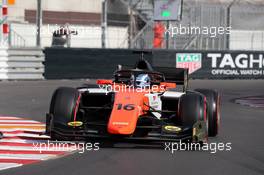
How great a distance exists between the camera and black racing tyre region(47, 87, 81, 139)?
8891 mm

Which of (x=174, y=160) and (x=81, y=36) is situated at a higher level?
(x=81, y=36)

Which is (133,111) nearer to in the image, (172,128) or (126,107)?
(126,107)

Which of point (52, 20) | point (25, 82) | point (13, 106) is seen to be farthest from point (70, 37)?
point (13, 106)

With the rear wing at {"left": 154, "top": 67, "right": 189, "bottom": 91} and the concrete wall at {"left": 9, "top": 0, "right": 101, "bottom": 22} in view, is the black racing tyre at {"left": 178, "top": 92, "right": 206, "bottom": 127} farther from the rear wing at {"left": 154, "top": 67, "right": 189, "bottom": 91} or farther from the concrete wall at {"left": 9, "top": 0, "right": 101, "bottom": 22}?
the concrete wall at {"left": 9, "top": 0, "right": 101, "bottom": 22}

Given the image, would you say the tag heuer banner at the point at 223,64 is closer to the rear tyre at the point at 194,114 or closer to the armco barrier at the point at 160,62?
the armco barrier at the point at 160,62

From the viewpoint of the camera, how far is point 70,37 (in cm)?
2453

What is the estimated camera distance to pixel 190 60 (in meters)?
25.4

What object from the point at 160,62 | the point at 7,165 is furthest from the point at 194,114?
the point at 160,62

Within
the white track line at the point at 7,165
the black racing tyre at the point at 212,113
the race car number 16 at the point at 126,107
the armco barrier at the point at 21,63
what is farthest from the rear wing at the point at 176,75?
the armco barrier at the point at 21,63

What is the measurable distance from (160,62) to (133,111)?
16.3m

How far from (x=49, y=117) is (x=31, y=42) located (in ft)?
50.9

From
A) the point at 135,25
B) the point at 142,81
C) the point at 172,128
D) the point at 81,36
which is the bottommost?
the point at 172,128

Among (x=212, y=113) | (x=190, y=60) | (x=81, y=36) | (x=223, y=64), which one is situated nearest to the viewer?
(x=212, y=113)

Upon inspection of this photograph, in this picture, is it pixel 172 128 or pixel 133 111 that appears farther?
pixel 133 111
